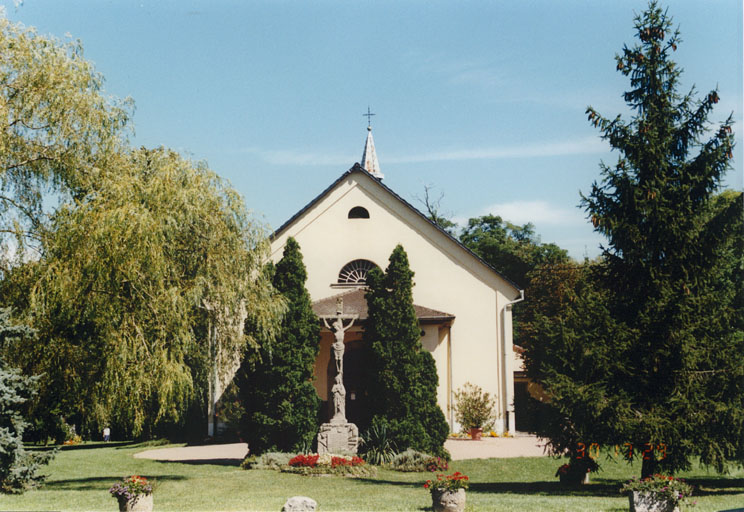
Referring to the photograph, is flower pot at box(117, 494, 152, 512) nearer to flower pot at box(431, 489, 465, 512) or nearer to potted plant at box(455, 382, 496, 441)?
flower pot at box(431, 489, 465, 512)

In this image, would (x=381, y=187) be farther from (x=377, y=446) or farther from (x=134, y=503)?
(x=134, y=503)

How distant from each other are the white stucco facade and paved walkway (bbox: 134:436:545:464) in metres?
2.89

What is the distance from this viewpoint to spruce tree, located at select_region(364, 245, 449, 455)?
2120 centimetres

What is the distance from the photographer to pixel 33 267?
14789 mm

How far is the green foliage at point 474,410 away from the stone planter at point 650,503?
50.3 feet

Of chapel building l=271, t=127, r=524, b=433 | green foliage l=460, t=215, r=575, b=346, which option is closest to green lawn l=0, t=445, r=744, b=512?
chapel building l=271, t=127, r=524, b=433

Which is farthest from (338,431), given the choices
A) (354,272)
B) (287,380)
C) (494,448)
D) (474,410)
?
(354,272)

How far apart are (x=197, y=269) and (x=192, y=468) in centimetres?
632

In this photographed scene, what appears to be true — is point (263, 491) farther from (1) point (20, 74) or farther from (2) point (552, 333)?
(1) point (20, 74)

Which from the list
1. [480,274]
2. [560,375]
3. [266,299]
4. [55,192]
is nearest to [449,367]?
[480,274]

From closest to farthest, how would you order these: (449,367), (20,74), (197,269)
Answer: (20,74) → (197,269) → (449,367)

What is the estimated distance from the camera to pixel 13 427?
13430mm

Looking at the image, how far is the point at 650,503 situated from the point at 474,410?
608 inches

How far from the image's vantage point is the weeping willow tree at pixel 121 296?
567 inches
